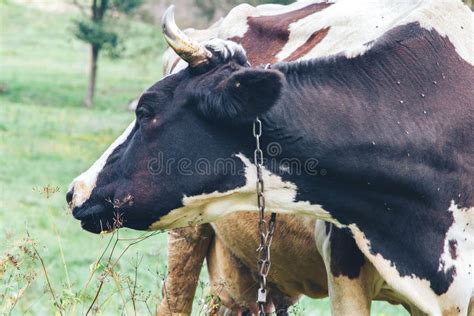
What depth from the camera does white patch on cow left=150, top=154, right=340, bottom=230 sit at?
5.56 m

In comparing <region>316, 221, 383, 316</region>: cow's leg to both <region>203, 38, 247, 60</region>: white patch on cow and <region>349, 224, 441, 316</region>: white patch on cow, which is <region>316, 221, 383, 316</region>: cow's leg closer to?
<region>349, 224, 441, 316</region>: white patch on cow

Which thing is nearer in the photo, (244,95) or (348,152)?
(244,95)

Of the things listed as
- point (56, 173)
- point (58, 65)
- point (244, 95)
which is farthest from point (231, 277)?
point (58, 65)

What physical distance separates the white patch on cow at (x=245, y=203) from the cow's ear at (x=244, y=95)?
0.26m

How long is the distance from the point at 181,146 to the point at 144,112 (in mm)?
289

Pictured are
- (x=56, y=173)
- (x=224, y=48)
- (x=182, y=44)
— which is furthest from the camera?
(x=56, y=173)

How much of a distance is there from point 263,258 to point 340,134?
0.77m

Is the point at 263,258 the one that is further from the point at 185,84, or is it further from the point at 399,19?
the point at 399,19

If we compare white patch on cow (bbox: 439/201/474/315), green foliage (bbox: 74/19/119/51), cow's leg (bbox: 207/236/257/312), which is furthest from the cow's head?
green foliage (bbox: 74/19/119/51)

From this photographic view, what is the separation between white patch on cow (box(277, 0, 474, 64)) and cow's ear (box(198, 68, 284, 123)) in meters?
0.58

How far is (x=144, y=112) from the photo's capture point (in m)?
5.74

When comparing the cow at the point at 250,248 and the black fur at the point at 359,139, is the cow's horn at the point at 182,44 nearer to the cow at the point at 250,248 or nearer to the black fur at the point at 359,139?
the black fur at the point at 359,139

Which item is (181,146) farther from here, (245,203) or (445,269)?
(445,269)

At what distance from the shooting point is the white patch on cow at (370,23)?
5.85 metres
